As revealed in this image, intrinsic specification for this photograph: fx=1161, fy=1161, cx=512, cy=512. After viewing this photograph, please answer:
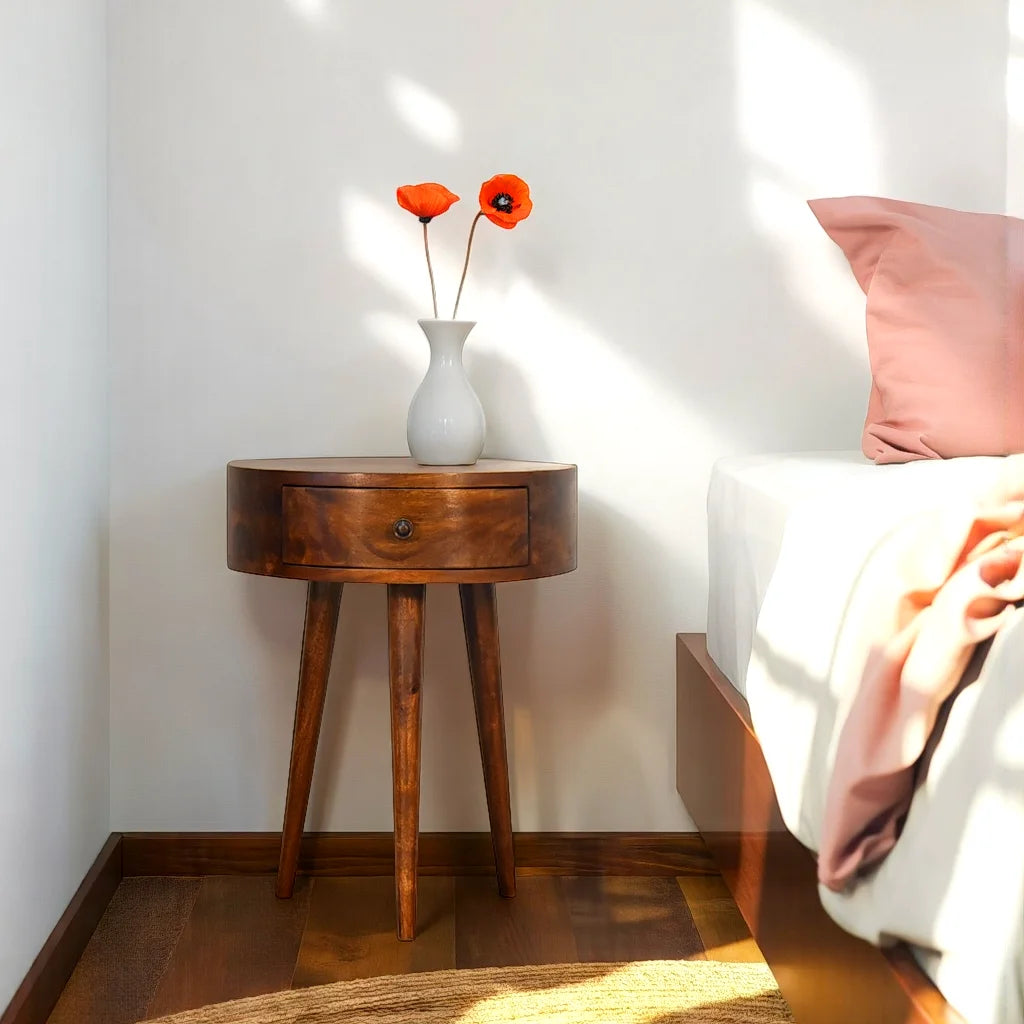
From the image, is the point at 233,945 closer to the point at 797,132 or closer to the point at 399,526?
the point at 399,526

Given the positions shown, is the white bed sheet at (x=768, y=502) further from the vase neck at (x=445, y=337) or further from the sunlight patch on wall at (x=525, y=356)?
the vase neck at (x=445, y=337)

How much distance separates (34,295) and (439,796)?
1.02 m

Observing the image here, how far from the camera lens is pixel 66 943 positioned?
1.55 metres

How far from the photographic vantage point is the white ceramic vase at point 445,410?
1.70 meters

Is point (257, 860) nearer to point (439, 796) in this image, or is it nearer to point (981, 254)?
point (439, 796)

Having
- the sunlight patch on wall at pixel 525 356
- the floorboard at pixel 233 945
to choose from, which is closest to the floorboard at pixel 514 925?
the floorboard at pixel 233 945

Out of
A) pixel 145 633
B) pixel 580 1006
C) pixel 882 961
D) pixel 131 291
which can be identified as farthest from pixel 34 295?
pixel 882 961

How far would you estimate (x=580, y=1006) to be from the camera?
145cm

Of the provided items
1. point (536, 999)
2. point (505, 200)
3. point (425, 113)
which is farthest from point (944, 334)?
point (536, 999)

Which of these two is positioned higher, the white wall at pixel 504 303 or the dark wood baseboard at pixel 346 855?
the white wall at pixel 504 303

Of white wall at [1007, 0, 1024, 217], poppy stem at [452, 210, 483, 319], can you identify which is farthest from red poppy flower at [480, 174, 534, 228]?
white wall at [1007, 0, 1024, 217]

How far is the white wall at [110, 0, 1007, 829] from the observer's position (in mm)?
1896

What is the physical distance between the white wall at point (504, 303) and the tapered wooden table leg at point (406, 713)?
0.32 meters

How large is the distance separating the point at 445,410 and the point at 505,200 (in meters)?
0.33
